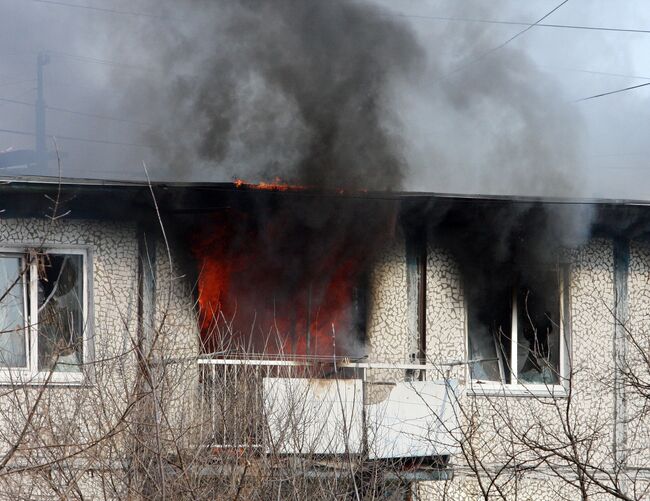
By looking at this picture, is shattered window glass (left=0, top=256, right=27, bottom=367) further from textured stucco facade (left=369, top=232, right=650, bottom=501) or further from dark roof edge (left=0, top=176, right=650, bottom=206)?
textured stucco facade (left=369, top=232, right=650, bottom=501)

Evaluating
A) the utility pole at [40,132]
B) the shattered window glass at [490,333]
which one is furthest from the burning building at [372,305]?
the utility pole at [40,132]

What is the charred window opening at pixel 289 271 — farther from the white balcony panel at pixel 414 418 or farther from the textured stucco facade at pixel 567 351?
the white balcony panel at pixel 414 418

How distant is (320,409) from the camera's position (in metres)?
8.24

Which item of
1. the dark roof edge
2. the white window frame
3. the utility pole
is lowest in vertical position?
the white window frame

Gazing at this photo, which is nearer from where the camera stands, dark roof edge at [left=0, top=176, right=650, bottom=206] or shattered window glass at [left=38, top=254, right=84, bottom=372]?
dark roof edge at [left=0, top=176, right=650, bottom=206]

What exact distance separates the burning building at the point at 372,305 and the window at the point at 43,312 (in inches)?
1.0

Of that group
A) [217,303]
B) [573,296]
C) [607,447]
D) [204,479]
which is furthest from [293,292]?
[607,447]

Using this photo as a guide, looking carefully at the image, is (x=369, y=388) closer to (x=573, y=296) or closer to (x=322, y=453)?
(x=322, y=453)

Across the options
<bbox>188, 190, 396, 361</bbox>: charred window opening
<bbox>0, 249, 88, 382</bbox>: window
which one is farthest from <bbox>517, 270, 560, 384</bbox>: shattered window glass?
<bbox>0, 249, 88, 382</bbox>: window

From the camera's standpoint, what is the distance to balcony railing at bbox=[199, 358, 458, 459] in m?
7.77

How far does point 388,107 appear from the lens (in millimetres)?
12609

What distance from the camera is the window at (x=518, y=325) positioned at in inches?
396

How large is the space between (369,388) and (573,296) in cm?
301

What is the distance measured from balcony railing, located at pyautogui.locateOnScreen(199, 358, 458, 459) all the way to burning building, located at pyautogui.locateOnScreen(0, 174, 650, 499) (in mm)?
34
